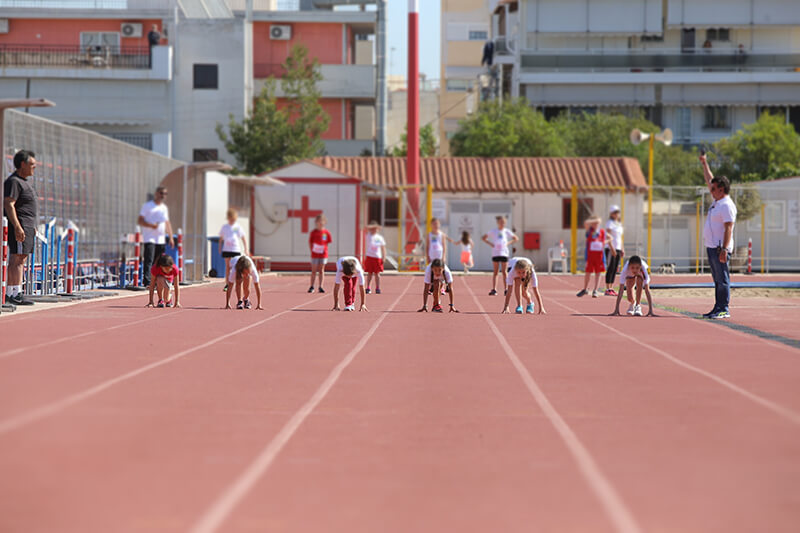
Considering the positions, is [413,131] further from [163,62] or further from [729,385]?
[729,385]

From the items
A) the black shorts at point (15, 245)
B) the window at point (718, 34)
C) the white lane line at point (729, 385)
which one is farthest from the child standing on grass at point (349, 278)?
the window at point (718, 34)

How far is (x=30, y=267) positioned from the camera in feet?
67.3

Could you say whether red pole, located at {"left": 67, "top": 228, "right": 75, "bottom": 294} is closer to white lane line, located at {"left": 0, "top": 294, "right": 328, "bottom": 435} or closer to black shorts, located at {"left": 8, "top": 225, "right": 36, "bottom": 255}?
black shorts, located at {"left": 8, "top": 225, "right": 36, "bottom": 255}

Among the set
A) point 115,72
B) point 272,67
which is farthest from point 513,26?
point 115,72

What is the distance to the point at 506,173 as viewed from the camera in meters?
46.8

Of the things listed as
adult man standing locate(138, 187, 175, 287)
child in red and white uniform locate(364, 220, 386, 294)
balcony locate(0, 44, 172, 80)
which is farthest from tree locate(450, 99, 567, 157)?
adult man standing locate(138, 187, 175, 287)

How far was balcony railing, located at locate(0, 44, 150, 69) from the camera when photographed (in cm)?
5600

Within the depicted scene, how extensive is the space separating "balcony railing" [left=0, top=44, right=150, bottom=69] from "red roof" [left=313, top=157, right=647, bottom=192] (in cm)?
1357

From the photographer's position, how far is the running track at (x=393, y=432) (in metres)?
5.38

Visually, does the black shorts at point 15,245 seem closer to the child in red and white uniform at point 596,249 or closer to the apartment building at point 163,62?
the child in red and white uniform at point 596,249

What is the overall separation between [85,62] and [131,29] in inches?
117

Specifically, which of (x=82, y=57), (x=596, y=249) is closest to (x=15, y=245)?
(x=596, y=249)

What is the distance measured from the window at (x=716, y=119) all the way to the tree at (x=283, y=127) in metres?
27.1

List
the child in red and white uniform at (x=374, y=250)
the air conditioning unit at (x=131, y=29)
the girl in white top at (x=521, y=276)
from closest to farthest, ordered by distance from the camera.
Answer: the girl in white top at (x=521, y=276)
the child in red and white uniform at (x=374, y=250)
the air conditioning unit at (x=131, y=29)
